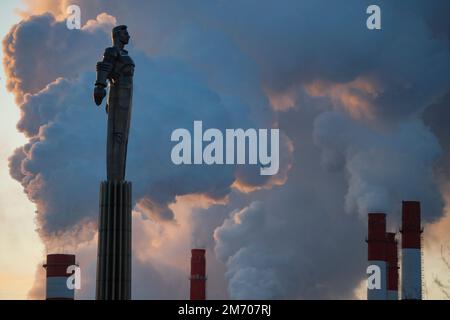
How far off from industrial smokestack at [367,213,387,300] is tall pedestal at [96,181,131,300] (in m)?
80.3

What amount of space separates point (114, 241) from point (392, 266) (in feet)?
304

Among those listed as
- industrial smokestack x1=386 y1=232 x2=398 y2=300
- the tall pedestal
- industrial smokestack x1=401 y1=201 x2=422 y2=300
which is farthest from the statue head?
industrial smokestack x1=386 y1=232 x2=398 y2=300

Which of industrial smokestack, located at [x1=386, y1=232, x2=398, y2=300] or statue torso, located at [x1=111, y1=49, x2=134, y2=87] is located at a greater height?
industrial smokestack, located at [x1=386, y1=232, x2=398, y2=300]

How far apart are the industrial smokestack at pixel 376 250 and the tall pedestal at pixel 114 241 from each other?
80270mm

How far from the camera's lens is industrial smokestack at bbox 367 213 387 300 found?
4626 inches

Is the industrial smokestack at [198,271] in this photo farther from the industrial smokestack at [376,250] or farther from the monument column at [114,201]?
the monument column at [114,201]

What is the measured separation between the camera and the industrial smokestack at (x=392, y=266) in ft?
407

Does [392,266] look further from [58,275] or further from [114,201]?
[114,201]

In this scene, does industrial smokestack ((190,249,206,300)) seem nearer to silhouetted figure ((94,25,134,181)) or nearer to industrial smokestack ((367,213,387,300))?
industrial smokestack ((367,213,387,300))

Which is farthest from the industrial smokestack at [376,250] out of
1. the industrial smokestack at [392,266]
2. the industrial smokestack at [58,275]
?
the industrial smokestack at [58,275]
